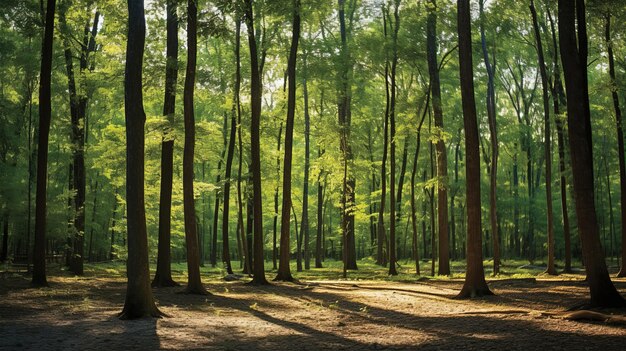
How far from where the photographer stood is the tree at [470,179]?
13.1 m

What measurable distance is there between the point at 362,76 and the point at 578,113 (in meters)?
15.6

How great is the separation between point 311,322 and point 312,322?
2 centimetres

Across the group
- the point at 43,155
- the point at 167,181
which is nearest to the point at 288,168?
the point at 167,181

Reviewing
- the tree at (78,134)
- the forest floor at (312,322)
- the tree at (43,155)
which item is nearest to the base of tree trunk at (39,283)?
the tree at (43,155)

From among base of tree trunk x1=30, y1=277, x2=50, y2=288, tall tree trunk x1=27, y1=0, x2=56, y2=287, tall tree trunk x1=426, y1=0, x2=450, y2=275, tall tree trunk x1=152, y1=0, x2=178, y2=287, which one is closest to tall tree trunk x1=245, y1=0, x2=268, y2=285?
tall tree trunk x1=152, y1=0, x2=178, y2=287

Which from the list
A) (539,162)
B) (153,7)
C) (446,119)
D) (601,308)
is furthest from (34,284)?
(539,162)

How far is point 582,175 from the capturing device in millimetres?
9953

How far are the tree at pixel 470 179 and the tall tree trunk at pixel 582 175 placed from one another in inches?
129

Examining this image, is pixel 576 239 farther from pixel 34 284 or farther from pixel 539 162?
pixel 34 284

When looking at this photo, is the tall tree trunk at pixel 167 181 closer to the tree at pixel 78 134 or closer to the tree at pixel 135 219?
the tree at pixel 78 134

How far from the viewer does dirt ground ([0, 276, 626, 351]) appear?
7434 millimetres

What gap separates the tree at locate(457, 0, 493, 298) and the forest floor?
0.50m

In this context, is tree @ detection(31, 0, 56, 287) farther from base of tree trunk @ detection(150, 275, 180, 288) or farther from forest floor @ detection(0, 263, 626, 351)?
base of tree trunk @ detection(150, 275, 180, 288)

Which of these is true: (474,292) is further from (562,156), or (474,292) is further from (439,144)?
(562,156)
